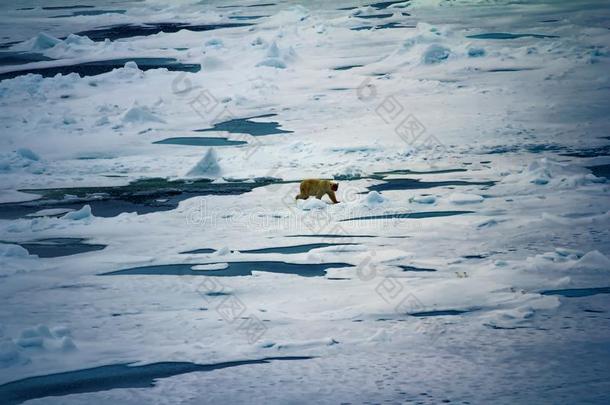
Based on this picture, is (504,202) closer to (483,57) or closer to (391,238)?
(391,238)

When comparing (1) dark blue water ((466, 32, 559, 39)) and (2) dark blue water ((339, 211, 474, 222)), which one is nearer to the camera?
(2) dark blue water ((339, 211, 474, 222))

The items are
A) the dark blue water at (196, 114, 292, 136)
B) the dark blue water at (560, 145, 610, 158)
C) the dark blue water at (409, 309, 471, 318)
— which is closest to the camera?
the dark blue water at (409, 309, 471, 318)

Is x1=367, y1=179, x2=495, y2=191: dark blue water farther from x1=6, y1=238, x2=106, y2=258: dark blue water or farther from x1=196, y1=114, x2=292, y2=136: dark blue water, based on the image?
x1=196, y1=114, x2=292, y2=136: dark blue water

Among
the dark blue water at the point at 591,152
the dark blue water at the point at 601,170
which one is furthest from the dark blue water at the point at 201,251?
the dark blue water at the point at 591,152

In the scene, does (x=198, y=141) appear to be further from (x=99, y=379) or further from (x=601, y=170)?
(x=99, y=379)

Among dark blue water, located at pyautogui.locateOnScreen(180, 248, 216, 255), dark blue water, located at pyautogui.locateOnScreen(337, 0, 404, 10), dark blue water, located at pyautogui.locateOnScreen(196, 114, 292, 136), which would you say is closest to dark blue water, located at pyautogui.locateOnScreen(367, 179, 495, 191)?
dark blue water, located at pyautogui.locateOnScreen(180, 248, 216, 255)
